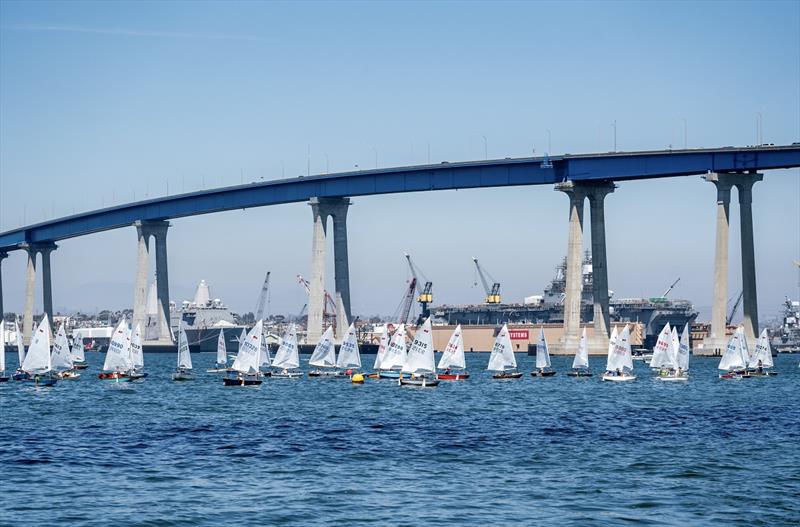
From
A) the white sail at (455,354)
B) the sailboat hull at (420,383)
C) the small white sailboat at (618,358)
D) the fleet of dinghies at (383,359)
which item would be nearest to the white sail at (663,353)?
the fleet of dinghies at (383,359)

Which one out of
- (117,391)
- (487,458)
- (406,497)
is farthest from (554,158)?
(406,497)

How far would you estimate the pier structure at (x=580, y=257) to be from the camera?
16225 cm

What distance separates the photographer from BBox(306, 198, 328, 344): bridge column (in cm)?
18488

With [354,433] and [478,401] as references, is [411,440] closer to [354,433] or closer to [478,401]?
[354,433]

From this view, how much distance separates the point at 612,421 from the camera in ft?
233

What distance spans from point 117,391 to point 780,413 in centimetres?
5075

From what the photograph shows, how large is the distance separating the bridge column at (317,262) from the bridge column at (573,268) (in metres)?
38.0

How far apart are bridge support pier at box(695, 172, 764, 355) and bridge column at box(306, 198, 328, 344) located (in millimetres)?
55478

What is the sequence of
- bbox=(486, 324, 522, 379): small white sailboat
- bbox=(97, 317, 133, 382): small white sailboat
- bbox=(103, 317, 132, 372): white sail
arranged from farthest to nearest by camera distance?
bbox=(486, 324, 522, 379): small white sailboat
bbox=(97, 317, 133, 382): small white sailboat
bbox=(103, 317, 132, 372): white sail

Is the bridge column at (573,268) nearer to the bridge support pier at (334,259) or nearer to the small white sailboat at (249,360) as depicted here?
the bridge support pier at (334,259)

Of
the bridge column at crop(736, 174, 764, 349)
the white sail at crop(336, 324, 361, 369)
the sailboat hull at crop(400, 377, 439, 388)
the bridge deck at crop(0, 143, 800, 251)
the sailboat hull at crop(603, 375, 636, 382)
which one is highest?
the bridge deck at crop(0, 143, 800, 251)

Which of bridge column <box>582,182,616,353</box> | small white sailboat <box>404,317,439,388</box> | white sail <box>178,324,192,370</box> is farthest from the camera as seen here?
bridge column <box>582,182,616,353</box>

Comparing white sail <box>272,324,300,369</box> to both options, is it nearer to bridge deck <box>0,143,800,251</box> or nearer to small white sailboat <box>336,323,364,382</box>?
small white sailboat <box>336,323,364,382</box>

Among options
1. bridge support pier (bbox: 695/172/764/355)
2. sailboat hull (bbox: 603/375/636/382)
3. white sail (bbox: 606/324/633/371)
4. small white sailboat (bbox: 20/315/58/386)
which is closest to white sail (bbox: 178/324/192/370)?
small white sailboat (bbox: 20/315/58/386)
